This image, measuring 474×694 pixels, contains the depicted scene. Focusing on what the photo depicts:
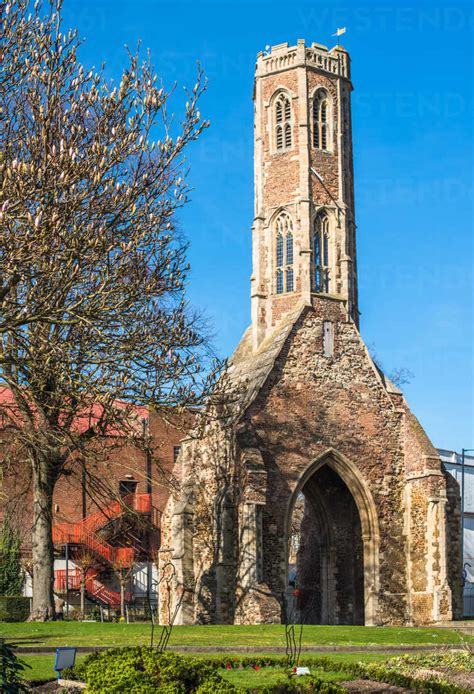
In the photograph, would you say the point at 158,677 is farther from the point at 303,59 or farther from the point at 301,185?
the point at 303,59

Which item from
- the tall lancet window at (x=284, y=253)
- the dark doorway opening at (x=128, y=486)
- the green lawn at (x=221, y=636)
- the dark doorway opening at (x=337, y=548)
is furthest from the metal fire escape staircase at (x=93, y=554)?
the green lawn at (x=221, y=636)

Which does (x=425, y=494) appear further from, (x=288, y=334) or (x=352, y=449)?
(x=288, y=334)

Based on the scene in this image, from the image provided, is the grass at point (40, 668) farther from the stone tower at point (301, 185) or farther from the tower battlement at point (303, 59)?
the tower battlement at point (303, 59)

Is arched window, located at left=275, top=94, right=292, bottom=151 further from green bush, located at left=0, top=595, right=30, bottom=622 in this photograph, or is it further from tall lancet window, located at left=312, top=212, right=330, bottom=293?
green bush, located at left=0, top=595, right=30, bottom=622

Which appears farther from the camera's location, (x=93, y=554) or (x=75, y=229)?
(x=93, y=554)

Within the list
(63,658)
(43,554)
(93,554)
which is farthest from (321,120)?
(63,658)

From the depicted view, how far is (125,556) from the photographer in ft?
123

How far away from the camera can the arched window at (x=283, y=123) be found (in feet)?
109

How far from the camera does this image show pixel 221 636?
1934cm

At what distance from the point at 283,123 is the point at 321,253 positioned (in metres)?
4.88

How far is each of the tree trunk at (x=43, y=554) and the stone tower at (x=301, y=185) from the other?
36.6ft

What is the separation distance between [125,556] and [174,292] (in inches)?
883

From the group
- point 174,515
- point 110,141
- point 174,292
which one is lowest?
point 174,515

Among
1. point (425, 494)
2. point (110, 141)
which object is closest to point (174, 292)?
point (110, 141)
